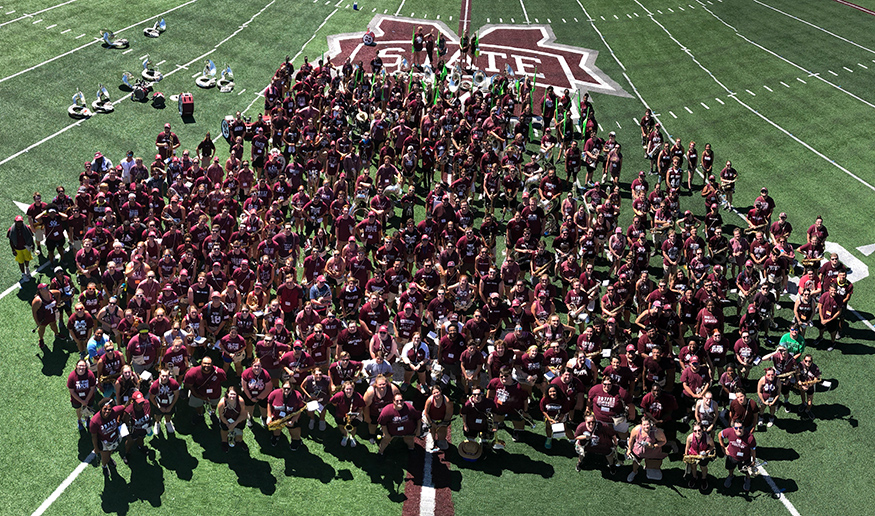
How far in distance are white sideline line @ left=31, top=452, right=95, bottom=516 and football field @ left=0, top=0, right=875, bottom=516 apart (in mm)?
39

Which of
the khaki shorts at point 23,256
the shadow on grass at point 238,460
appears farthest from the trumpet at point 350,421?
the khaki shorts at point 23,256

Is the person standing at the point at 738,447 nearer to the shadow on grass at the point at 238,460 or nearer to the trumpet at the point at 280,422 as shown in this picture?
the trumpet at the point at 280,422

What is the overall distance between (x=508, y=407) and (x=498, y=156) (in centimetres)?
1185

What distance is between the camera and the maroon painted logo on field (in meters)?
38.3

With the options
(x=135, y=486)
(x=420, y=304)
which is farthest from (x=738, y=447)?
(x=135, y=486)

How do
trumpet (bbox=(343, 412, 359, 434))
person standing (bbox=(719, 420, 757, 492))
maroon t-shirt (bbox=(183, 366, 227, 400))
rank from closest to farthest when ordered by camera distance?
1. person standing (bbox=(719, 420, 757, 492))
2. trumpet (bbox=(343, 412, 359, 434))
3. maroon t-shirt (bbox=(183, 366, 227, 400))

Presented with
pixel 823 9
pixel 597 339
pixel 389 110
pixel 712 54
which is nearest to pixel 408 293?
pixel 597 339

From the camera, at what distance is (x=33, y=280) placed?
21969 mm

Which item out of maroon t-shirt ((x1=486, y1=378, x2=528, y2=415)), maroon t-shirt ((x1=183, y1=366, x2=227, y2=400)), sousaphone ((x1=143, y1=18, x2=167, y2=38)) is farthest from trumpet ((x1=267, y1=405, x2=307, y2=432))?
sousaphone ((x1=143, y1=18, x2=167, y2=38))

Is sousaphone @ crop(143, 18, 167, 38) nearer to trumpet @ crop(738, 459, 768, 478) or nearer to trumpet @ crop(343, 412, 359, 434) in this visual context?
trumpet @ crop(343, 412, 359, 434)

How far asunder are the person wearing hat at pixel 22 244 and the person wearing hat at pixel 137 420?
7660mm

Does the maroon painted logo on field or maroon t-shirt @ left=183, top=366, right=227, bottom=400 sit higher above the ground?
the maroon painted logo on field

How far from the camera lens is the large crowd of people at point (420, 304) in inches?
669

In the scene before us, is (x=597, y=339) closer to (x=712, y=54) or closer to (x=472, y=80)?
(x=472, y=80)
